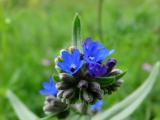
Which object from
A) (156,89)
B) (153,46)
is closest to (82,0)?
(153,46)

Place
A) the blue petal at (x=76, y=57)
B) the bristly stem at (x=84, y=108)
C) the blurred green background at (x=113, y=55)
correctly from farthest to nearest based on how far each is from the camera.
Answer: the blurred green background at (x=113, y=55) < the bristly stem at (x=84, y=108) < the blue petal at (x=76, y=57)

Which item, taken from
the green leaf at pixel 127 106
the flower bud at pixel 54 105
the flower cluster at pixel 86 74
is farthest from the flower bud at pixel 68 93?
the green leaf at pixel 127 106

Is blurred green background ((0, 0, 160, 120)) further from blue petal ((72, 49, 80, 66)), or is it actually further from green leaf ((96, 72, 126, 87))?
blue petal ((72, 49, 80, 66))

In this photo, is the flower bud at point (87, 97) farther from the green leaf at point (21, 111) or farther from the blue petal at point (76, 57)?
the green leaf at point (21, 111)

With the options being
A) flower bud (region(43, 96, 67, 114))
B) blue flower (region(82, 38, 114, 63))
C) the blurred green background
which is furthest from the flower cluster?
the blurred green background

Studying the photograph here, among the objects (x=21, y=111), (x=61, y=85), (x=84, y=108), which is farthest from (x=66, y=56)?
(x=21, y=111)

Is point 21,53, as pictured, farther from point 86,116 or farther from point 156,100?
point 86,116

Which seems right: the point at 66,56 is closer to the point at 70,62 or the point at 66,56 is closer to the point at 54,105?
the point at 70,62

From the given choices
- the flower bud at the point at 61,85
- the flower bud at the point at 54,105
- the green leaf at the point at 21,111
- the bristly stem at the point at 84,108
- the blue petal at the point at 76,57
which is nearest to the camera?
the blue petal at the point at 76,57

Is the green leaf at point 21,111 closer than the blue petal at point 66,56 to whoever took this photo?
No

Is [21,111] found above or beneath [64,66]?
above
